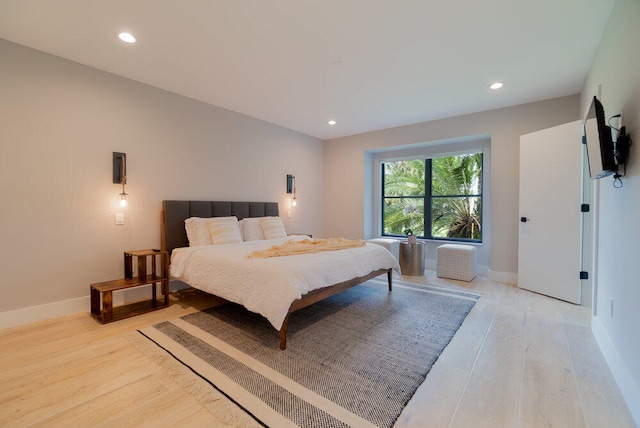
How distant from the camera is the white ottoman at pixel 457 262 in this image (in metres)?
4.31

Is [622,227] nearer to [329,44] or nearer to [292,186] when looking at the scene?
[329,44]

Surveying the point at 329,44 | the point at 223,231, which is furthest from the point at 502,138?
the point at 223,231

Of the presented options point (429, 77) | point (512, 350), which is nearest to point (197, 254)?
point (512, 350)

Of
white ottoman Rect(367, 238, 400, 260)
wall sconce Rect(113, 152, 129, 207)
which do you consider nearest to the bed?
wall sconce Rect(113, 152, 129, 207)

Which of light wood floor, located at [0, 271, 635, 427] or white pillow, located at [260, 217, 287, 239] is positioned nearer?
light wood floor, located at [0, 271, 635, 427]

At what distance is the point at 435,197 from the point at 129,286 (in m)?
5.10

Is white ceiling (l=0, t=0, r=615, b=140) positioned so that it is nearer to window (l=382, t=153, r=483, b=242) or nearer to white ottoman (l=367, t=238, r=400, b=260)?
window (l=382, t=153, r=483, b=242)

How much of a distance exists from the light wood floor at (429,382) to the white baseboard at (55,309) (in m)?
0.10

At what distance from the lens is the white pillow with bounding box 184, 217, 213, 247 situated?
142 inches

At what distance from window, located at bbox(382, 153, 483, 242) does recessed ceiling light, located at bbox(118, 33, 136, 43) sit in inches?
190

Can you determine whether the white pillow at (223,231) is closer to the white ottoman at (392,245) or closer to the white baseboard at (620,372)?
the white ottoman at (392,245)

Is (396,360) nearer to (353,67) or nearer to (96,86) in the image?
(353,67)

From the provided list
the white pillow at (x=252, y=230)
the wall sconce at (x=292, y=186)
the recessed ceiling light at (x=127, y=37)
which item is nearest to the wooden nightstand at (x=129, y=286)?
the white pillow at (x=252, y=230)

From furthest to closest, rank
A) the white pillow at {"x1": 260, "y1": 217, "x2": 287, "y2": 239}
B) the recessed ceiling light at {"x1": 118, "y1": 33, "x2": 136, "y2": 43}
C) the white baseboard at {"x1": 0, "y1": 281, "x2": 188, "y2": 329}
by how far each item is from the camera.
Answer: the white pillow at {"x1": 260, "y1": 217, "x2": 287, "y2": 239}
the white baseboard at {"x1": 0, "y1": 281, "x2": 188, "y2": 329}
the recessed ceiling light at {"x1": 118, "y1": 33, "x2": 136, "y2": 43}
